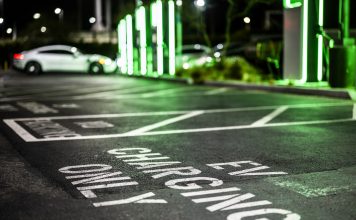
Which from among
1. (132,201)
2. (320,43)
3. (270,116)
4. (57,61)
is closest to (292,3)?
(320,43)

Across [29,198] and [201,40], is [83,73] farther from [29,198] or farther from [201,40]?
[29,198]

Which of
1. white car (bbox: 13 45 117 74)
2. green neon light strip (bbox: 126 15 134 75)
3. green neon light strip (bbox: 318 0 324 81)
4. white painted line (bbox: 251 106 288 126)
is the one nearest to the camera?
white painted line (bbox: 251 106 288 126)

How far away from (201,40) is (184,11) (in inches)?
637

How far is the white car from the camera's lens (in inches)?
1192

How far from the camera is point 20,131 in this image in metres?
9.35

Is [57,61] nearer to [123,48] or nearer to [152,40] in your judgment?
[123,48]

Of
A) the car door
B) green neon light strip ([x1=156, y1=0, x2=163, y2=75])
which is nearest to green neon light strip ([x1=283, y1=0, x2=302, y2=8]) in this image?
green neon light strip ([x1=156, y1=0, x2=163, y2=75])

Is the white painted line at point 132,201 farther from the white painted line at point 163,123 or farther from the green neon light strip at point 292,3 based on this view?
the green neon light strip at point 292,3

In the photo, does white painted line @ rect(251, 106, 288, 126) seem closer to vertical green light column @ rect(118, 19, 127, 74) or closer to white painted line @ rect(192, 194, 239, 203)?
white painted line @ rect(192, 194, 239, 203)

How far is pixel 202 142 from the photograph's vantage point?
26.8ft

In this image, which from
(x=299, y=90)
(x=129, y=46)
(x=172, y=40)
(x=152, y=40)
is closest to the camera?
(x=299, y=90)

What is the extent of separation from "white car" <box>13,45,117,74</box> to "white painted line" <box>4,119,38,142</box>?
19.8 meters

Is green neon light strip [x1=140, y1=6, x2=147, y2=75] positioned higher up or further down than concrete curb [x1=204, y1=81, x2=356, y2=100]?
higher up

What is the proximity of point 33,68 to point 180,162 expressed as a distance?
2501 centimetres
